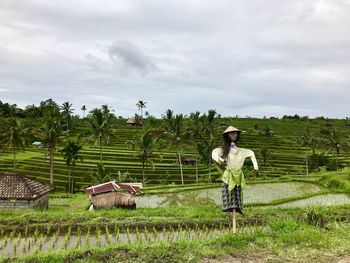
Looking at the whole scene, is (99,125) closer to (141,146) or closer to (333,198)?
(141,146)

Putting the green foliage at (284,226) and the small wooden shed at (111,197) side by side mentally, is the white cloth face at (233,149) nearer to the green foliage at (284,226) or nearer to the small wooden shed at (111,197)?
the green foliage at (284,226)

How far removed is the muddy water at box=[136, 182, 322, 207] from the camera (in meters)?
Result: 21.7

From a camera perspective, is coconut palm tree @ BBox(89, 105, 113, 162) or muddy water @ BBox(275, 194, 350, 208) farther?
coconut palm tree @ BBox(89, 105, 113, 162)

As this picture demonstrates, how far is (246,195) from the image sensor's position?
23.8 meters

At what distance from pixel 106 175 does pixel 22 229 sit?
2043 centimetres

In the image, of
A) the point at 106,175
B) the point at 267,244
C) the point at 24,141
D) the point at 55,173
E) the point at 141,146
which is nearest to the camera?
the point at 267,244

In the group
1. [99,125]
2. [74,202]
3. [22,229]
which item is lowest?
[74,202]

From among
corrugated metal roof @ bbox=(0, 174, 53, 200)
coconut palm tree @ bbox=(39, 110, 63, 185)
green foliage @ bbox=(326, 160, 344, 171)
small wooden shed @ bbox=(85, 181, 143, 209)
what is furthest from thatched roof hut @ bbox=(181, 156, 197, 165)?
small wooden shed @ bbox=(85, 181, 143, 209)

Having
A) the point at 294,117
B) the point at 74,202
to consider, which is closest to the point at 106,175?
the point at 74,202

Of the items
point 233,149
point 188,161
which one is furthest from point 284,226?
point 188,161

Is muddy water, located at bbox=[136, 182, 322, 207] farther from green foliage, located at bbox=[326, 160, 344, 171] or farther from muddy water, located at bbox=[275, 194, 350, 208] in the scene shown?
green foliage, located at bbox=[326, 160, 344, 171]

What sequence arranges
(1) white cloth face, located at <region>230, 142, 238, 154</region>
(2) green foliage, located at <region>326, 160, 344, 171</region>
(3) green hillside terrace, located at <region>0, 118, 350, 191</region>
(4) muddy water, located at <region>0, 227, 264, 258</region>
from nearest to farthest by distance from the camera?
(1) white cloth face, located at <region>230, 142, 238, 154</region> → (4) muddy water, located at <region>0, 227, 264, 258</region> → (3) green hillside terrace, located at <region>0, 118, 350, 191</region> → (2) green foliage, located at <region>326, 160, 344, 171</region>

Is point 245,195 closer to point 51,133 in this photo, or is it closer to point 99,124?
point 99,124

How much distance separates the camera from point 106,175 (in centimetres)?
3183
